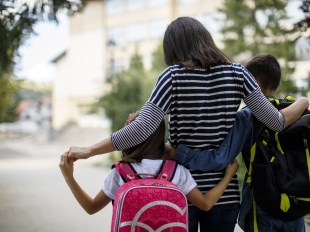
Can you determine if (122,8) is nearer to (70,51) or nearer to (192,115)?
(70,51)

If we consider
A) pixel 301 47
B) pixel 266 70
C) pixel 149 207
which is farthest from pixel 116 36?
pixel 149 207

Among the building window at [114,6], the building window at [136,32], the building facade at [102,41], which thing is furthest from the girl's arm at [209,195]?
the building window at [114,6]

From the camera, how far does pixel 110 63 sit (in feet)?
171

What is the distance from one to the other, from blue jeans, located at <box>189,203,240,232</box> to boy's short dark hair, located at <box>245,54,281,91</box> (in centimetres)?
66

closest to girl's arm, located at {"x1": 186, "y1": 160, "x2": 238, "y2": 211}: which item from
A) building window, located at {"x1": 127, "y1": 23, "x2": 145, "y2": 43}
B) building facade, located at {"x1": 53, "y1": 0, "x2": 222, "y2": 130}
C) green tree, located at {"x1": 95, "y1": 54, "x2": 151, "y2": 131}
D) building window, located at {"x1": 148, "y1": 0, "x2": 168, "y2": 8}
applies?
green tree, located at {"x1": 95, "y1": 54, "x2": 151, "y2": 131}

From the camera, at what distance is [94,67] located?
54688 millimetres

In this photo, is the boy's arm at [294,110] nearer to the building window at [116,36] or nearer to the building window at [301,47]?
the building window at [301,47]

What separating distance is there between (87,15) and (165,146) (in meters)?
54.1

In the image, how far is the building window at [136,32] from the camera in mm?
49500

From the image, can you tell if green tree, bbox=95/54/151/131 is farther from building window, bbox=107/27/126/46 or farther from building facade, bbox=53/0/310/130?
building window, bbox=107/27/126/46

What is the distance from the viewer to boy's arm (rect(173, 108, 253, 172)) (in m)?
2.24

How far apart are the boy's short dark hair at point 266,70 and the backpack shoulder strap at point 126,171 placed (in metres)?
0.88

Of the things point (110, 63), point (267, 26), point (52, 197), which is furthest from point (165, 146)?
point (110, 63)

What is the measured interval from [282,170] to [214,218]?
390 mm
